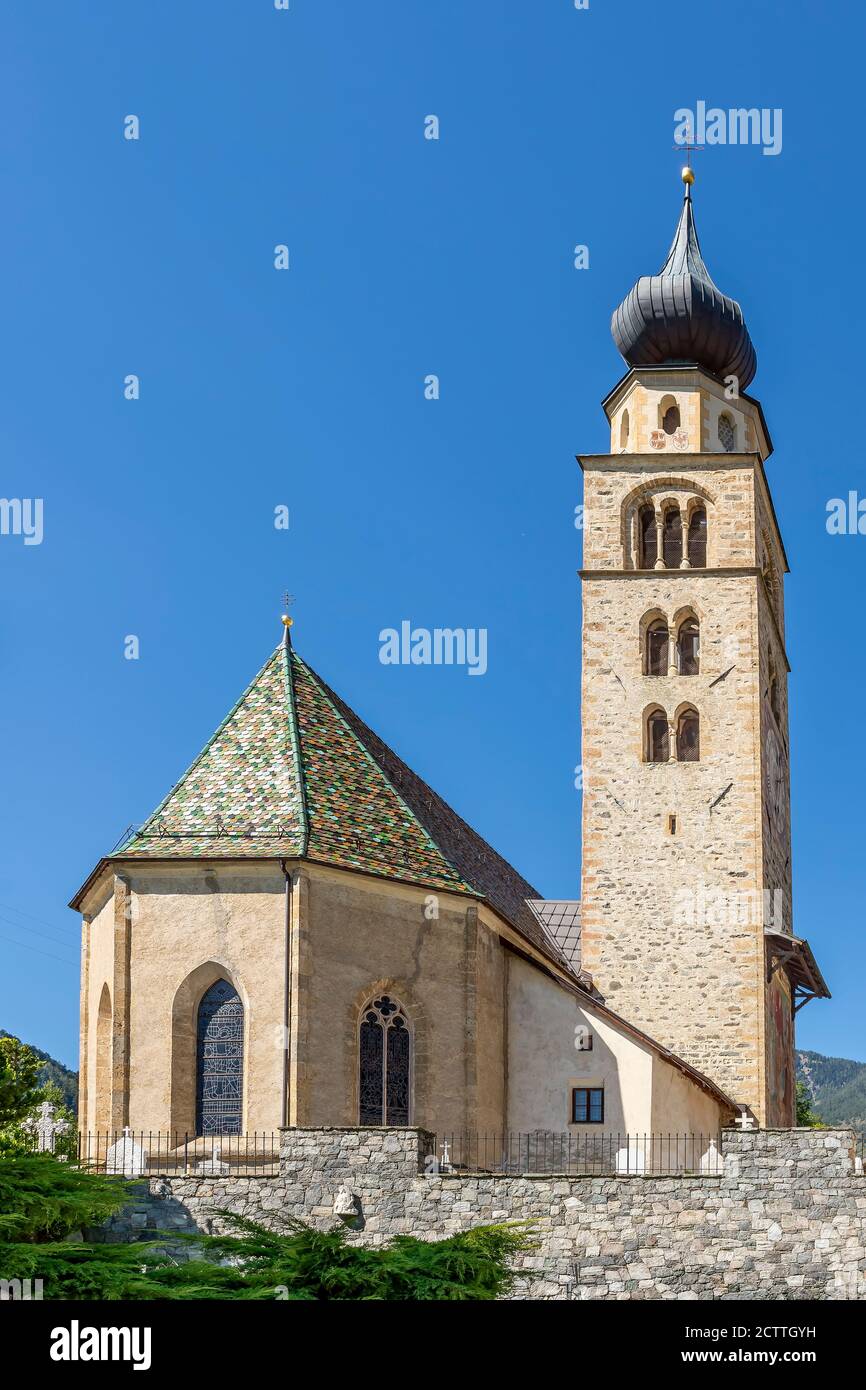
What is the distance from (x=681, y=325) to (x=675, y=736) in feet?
30.0

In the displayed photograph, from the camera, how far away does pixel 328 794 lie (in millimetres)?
33656

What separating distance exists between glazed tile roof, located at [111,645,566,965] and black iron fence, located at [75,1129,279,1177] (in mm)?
4283

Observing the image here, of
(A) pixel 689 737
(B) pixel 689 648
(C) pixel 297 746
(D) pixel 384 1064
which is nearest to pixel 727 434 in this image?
(B) pixel 689 648

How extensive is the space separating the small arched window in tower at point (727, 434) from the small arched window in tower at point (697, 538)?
212 centimetres

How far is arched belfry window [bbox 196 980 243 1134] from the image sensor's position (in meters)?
30.7

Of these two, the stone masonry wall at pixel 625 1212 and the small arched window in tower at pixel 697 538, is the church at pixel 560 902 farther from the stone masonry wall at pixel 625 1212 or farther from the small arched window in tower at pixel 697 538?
the stone masonry wall at pixel 625 1212

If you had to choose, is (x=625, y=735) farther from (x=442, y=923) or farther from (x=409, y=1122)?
(x=409, y=1122)

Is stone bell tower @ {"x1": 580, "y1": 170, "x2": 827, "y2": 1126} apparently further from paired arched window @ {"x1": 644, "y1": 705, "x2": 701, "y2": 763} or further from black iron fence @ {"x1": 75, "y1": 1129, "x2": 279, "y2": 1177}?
black iron fence @ {"x1": 75, "y1": 1129, "x2": 279, "y2": 1177}

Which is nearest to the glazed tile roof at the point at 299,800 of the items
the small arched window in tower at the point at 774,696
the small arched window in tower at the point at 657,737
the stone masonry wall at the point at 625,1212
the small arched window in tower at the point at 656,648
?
the small arched window in tower at the point at 657,737

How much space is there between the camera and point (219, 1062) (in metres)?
31.0

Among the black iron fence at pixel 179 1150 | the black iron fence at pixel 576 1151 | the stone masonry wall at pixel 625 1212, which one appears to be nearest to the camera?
the stone masonry wall at pixel 625 1212

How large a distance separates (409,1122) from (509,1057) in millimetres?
3105

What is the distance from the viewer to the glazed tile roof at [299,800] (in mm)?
32000

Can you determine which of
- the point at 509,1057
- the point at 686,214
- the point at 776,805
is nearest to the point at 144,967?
the point at 509,1057
